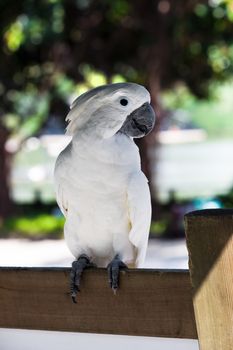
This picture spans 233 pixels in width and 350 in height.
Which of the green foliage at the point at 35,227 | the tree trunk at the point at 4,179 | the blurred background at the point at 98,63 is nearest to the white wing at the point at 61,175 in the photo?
the blurred background at the point at 98,63

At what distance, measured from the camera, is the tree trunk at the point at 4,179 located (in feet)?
26.1

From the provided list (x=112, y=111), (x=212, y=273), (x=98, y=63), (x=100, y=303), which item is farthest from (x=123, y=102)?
(x=98, y=63)

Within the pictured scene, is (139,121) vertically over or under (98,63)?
under

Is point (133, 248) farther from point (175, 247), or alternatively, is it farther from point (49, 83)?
point (49, 83)

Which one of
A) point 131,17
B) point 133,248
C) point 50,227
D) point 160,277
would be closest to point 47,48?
point 131,17

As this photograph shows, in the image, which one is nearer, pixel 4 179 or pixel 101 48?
pixel 101 48

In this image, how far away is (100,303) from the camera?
106 centimetres

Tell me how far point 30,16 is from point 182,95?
377 cm

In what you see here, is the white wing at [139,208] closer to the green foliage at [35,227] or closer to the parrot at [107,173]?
the parrot at [107,173]

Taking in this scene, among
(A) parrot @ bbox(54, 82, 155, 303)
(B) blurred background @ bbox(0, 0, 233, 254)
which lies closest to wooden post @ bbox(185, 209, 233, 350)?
(A) parrot @ bbox(54, 82, 155, 303)

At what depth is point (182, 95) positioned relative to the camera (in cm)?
970

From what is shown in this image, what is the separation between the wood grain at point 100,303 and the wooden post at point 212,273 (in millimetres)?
98

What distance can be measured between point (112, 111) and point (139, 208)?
0.77 feet

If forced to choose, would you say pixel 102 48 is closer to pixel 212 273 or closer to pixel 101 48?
pixel 101 48
